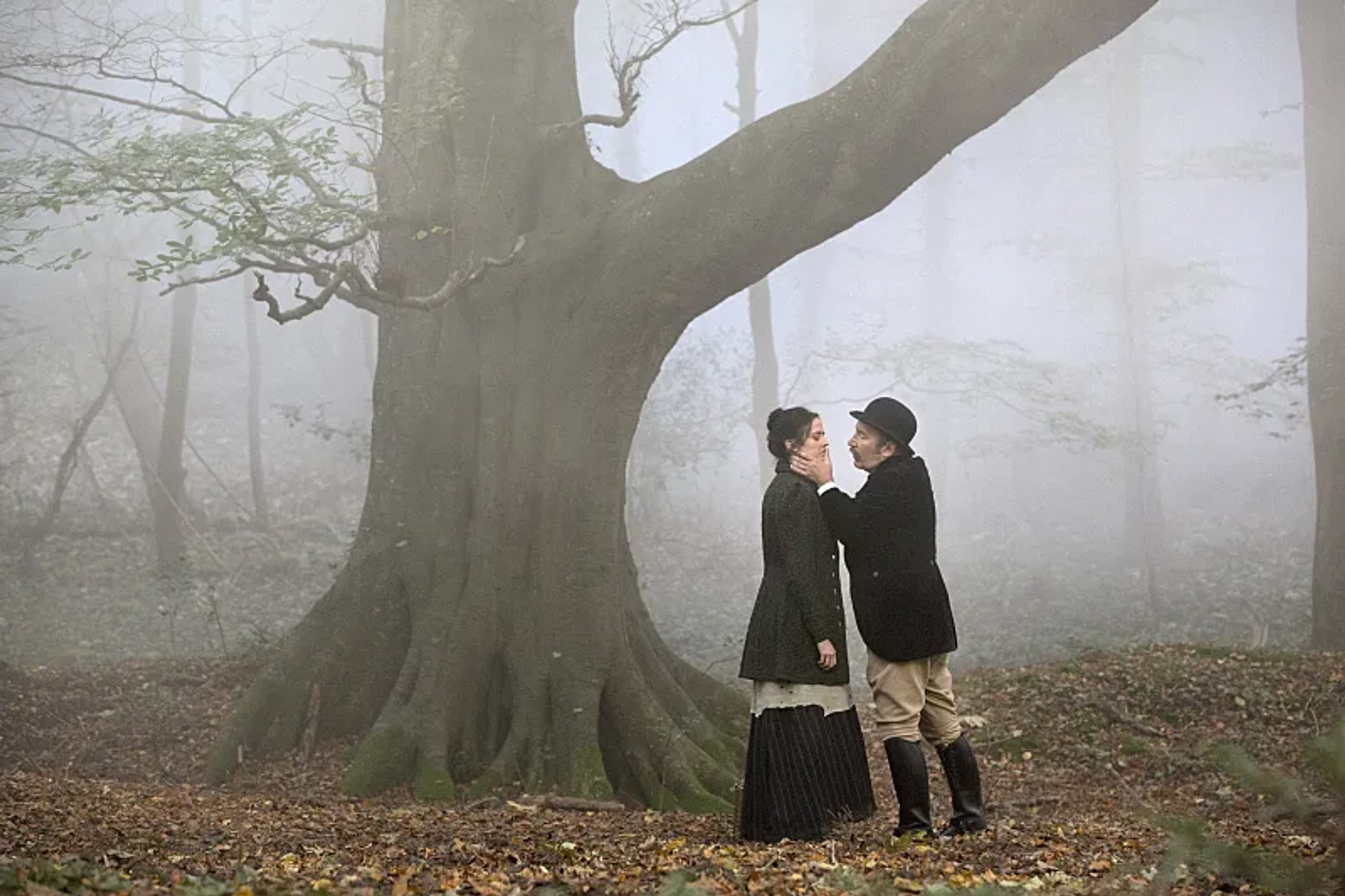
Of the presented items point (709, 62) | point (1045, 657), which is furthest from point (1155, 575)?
point (709, 62)

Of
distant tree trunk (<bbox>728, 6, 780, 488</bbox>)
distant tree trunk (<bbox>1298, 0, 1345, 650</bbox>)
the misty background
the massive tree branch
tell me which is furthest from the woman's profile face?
distant tree trunk (<bbox>728, 6, 780, 488</bbox>)

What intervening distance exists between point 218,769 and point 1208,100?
29.1m

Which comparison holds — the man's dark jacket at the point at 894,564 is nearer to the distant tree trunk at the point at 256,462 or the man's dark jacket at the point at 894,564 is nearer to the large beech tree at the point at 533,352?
the large beech tree at the point at 533,352

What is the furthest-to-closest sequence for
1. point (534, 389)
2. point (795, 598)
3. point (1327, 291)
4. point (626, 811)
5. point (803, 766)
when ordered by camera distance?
1. point (1327, 291)
2. point (534, 389)
3. point (626, 811)
4. point (795, 598)
5. point (803, 766)

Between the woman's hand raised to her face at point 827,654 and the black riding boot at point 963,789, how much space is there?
2.71ft

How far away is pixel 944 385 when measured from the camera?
3002 cm

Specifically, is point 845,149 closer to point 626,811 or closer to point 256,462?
point 626,811

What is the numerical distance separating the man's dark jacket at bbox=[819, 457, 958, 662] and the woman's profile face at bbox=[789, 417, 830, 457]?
0.65 ft

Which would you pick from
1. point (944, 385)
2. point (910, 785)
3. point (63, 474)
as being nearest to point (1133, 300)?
point (944, 385)

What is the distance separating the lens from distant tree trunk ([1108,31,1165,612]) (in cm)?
2247

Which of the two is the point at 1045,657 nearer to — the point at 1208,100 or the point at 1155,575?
the point at 1155,575

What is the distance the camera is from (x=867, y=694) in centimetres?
1336

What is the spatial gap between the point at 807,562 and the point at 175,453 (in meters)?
16.1

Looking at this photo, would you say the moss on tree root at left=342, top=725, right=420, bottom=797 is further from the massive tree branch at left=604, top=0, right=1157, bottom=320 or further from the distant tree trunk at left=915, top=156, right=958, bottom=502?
the distant tree trunk at left=915, top=156, right=958, bottom=502
